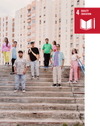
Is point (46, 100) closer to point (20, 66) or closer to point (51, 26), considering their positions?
point (20, 66)

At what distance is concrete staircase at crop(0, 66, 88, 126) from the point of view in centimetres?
421

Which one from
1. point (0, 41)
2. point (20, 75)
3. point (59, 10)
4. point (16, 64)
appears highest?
point (59, 10)

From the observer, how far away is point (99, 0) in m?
1.38

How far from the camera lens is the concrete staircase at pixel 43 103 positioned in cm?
421

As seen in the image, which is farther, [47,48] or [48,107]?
[47,48]

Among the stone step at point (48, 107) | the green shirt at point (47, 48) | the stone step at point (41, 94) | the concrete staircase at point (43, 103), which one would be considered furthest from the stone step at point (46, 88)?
the green shirt at point (47, 48)

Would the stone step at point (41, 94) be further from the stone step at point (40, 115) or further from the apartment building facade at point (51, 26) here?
the apartment building facade at point (51, 26)

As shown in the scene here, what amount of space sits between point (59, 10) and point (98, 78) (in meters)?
51.7

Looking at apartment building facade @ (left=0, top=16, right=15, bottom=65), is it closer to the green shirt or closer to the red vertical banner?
the green shirt

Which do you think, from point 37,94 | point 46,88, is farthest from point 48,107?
point 46,88

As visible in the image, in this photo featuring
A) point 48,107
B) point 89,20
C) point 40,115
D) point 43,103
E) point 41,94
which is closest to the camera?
point 89,20

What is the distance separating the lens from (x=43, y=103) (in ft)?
16.5

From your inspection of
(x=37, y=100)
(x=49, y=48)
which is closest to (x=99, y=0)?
(x=37, y=100)

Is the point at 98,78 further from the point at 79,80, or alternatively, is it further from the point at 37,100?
the point at 79,80
